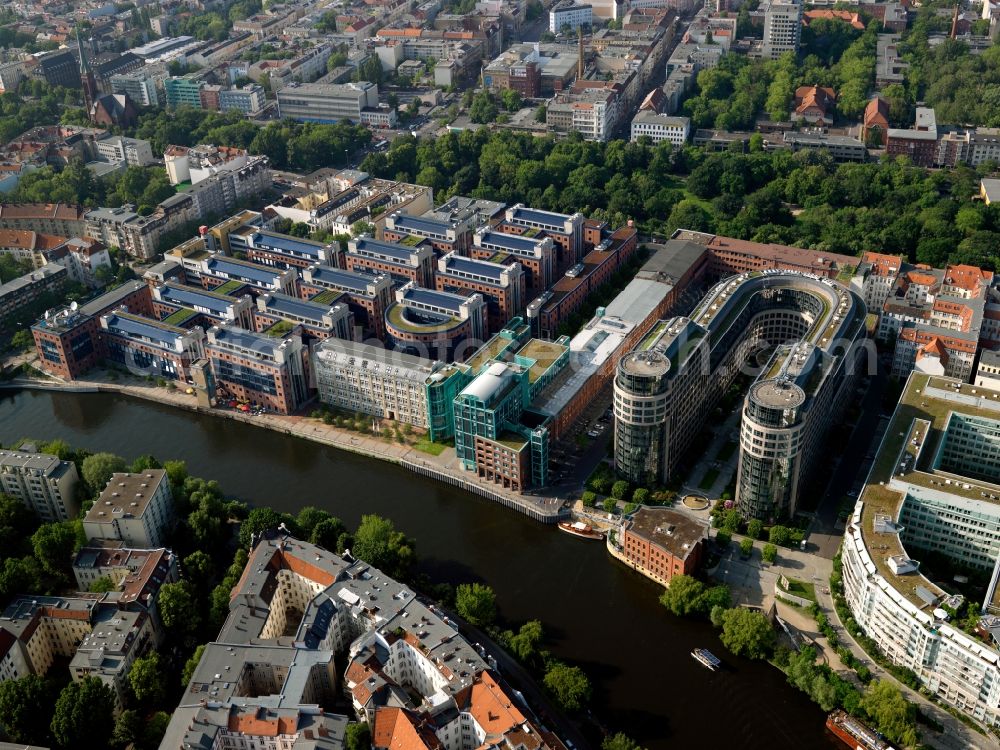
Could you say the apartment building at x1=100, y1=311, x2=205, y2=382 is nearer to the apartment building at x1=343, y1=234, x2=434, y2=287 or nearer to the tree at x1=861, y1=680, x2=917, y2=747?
the apartment building at x1=343, y1=234, x2=434, y2=287

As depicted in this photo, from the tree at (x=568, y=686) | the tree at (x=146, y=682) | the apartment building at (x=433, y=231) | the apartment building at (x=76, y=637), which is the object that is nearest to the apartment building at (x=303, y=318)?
the apartment building at (x=433, y=231)

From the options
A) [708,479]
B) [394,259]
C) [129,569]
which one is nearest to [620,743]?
[708,479]

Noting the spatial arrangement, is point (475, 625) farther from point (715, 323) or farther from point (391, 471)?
point (715, 323)

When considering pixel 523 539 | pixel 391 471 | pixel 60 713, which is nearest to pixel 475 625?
pixel 523 539

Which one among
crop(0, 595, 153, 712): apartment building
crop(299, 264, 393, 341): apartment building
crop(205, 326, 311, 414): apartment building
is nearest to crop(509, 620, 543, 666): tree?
crop(0, 595, 153, 712): apartment building

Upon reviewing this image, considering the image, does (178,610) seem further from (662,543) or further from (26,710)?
(662,543)

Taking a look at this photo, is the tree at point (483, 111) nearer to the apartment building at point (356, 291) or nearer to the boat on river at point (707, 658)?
the apartment building at point (356, 291)
